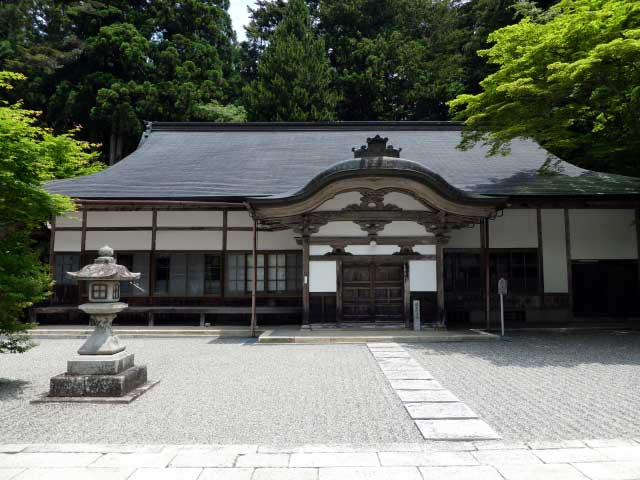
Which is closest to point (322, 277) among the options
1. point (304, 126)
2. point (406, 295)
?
point (406, 295)

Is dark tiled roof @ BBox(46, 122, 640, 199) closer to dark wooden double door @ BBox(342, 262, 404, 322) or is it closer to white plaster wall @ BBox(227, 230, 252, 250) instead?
white plaster wall @ BBox(227, 230, 252, 250)

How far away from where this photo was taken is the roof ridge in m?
16.6

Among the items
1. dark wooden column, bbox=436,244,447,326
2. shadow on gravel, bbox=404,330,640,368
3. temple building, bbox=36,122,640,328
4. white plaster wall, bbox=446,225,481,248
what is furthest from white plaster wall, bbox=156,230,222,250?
white plaster wall, bbox=446,225,481,248

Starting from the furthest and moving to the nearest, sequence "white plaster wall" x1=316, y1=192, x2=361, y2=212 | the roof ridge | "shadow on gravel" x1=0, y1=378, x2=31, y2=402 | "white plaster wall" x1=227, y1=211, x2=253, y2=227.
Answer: the roof ridge < "white plaster wall" x1=227, y1=211, x2=253, y2=227 < "white plaster wall" x1=316, y1=192, x2=361, y2=212 < "shadow on gravel" x1=0, y1=378, x2=31, y2=402

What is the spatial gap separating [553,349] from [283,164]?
8.97 metres

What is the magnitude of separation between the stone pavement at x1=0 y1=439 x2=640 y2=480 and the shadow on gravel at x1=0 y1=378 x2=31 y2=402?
1970 mm

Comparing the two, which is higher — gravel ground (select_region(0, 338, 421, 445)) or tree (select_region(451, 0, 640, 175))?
tree (select_region(451, 0, 640, 175))

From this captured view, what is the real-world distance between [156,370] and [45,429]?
2.57 m

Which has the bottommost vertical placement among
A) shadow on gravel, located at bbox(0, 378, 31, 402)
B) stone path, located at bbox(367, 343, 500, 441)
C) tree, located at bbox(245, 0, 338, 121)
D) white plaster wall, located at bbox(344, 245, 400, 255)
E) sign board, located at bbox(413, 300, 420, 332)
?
shadow on gravel, located at bbox(0, 378, 31, 402)

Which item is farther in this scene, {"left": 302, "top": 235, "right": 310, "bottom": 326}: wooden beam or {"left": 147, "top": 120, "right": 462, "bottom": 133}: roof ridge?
{"left": 147, "top": 120, "right": 462, "bottom": 133}: roof ridge

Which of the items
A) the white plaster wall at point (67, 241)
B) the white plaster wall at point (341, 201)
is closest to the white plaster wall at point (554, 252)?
the white plaster wall at point (341, 201)

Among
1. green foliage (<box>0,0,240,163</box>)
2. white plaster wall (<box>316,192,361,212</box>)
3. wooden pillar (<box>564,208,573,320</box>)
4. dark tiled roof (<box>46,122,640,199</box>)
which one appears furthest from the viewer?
green foliage (<box>0,0,240,163</box>)

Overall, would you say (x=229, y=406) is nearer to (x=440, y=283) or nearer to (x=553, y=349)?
(x=553, y=349)

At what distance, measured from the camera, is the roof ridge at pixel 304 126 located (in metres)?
16.6
